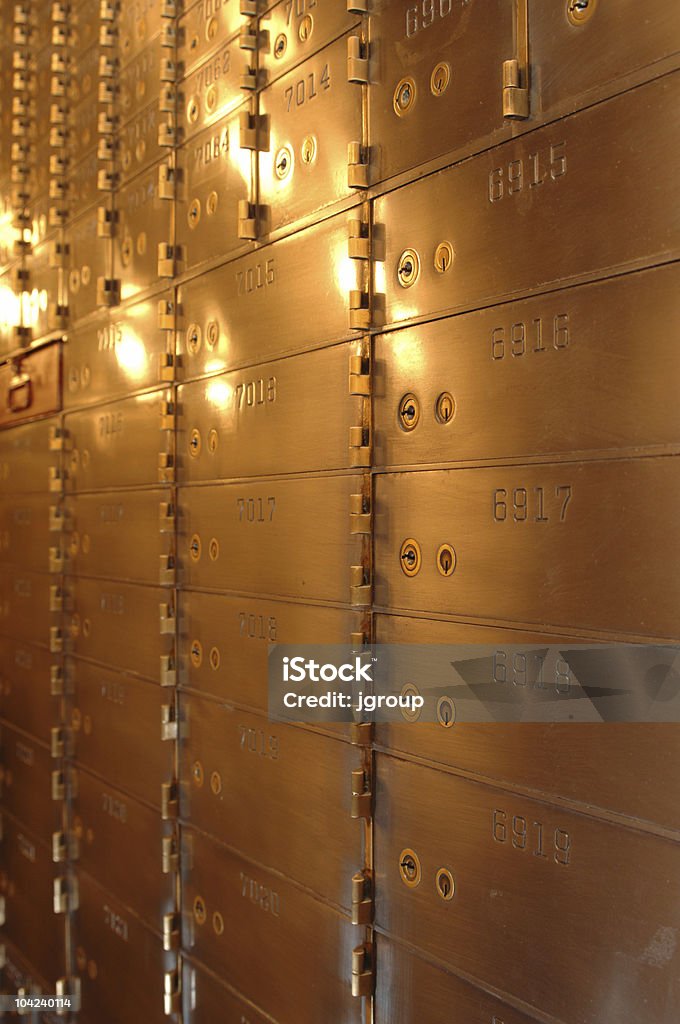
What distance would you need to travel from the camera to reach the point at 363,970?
6.97 ft

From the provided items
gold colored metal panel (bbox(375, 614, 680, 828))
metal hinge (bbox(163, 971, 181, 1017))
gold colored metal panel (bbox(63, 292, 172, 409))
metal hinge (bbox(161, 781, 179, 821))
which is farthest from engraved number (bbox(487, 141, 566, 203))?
metal hinge (bbox(163, 971, 181, 1017))

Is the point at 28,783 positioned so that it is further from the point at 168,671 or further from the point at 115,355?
the point at 115,355

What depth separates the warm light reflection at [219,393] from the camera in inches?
103

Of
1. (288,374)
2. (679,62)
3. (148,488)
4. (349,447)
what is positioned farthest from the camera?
(148,488)

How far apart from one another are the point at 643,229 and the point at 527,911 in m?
1.14

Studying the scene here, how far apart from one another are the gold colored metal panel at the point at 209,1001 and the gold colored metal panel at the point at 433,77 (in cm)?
198

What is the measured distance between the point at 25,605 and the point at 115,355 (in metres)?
1.16

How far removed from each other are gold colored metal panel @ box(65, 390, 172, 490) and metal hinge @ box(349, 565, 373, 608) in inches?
36.6

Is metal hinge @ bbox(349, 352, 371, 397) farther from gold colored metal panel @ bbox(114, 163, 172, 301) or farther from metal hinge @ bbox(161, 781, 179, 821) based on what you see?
metal hinge @ bbox(161, 781, 179, 821)

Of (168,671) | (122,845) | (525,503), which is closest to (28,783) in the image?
(122,845)

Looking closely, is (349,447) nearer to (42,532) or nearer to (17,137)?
(42,532)

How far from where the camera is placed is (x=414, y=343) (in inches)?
78.8

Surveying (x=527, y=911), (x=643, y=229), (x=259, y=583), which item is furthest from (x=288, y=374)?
(x=527, y=911)

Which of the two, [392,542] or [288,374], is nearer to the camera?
[392,542]
